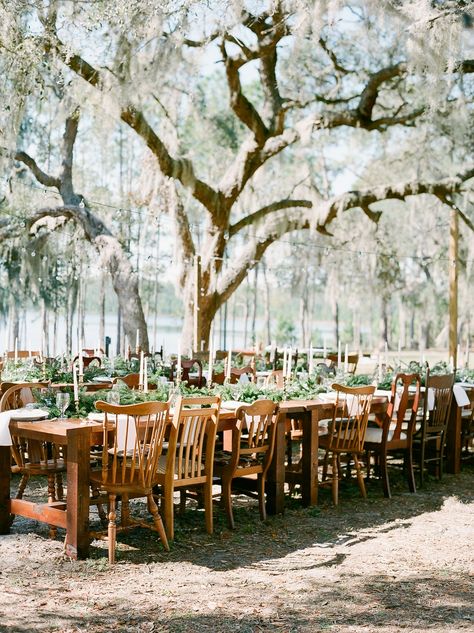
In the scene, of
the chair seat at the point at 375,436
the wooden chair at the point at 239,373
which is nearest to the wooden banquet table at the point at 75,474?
the chair seat at the point at 375,436

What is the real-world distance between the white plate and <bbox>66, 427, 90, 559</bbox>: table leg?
0.57 metres

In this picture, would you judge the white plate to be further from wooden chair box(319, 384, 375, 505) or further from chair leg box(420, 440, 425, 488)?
chair leg box(420, 440, 425, 488)

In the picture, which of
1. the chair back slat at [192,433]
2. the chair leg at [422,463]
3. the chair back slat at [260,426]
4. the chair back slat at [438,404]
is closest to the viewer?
the chair back slat at [192,433]

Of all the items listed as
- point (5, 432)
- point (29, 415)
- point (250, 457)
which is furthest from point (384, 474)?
point (5, 432)

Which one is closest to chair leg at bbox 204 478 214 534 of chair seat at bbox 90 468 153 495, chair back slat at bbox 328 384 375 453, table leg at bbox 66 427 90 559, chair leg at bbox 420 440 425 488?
chair seat at bbox 90 468 153 495

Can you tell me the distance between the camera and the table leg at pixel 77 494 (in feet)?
15.0

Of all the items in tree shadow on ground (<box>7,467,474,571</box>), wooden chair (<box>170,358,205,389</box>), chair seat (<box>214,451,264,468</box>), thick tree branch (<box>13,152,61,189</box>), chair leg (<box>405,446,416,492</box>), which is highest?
thick tree branch (<box>13,152,61,189</box>)

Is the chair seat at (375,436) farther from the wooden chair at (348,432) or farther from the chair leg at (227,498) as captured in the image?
the chair leg at (227,498)

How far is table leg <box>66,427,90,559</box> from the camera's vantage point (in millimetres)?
4570

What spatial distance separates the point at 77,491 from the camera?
4.57m

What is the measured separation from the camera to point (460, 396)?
25.6 feet

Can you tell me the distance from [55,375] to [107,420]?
121 inches

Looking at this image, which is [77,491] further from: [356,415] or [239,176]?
[239,176]

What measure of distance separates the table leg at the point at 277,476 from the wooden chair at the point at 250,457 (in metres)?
0.08
